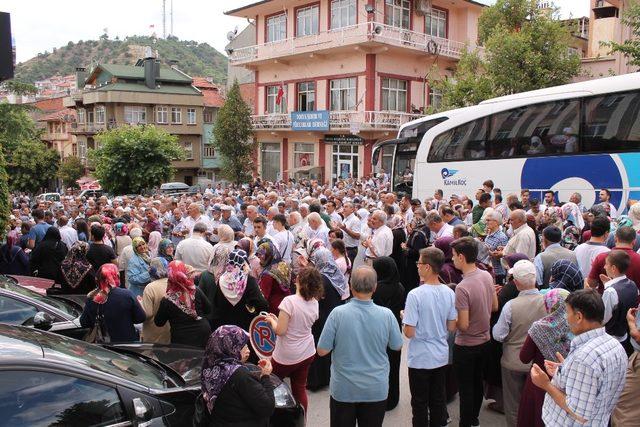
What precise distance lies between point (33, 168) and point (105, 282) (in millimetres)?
49992

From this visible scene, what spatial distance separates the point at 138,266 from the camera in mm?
7312

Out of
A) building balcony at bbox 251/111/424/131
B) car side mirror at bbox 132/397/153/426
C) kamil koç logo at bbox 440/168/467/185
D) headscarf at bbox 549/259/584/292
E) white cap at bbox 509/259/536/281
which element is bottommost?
car side mirror at bbox 132/397/153/426

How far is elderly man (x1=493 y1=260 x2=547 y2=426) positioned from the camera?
472cm

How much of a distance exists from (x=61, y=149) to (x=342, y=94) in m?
46.1

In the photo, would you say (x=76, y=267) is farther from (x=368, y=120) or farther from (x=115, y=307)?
(x=368, y=120)

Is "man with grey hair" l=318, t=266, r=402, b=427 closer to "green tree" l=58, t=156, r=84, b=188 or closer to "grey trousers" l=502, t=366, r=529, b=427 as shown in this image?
"grey trousers" l=502, t=366, r=529, b=427

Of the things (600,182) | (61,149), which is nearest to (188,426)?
(600,182)

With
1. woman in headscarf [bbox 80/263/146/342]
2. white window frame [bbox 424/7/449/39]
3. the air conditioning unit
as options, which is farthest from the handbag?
white window frame [bbox 424/7/449/39]

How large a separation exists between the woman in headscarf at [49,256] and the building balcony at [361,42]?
24.2 m

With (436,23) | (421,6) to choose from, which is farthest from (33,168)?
(436,23)

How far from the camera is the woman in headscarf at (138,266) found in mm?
7246

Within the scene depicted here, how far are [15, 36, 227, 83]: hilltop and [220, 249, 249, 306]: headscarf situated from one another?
421 ft

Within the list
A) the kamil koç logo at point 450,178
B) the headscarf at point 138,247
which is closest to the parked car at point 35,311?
the headscarf at point 138,247

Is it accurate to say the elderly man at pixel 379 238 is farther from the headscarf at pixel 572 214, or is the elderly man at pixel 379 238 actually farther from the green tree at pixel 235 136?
the green tree at pixel 235 136
